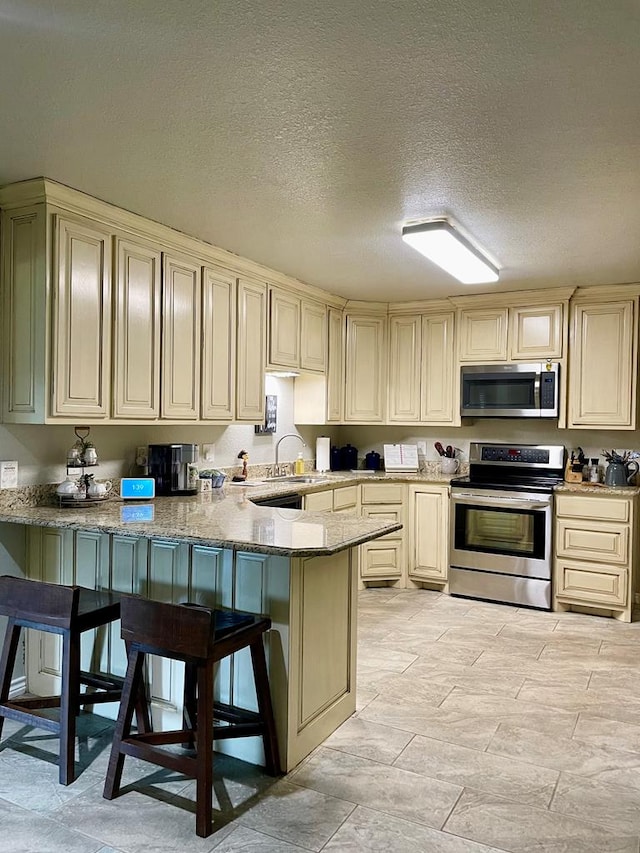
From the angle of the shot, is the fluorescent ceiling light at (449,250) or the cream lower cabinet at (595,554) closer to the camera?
the fluorescent ceiling light at (449,250)

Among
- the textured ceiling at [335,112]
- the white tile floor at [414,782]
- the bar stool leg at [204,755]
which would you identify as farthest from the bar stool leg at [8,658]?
the textured ceiling at [335,112]

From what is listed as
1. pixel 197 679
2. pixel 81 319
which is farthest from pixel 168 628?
pixel 81 319

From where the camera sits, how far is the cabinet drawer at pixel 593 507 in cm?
444

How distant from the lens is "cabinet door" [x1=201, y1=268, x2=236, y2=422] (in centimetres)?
382

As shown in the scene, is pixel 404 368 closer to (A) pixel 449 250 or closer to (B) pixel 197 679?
(A) pixel 449 250

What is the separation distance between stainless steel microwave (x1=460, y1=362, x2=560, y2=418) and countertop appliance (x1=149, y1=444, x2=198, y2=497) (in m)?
2.45

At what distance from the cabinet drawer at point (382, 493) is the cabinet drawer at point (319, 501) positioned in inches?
19.3

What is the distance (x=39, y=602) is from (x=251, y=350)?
224 centimetres

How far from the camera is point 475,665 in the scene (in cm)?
358

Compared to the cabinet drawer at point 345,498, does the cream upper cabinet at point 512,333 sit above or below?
above

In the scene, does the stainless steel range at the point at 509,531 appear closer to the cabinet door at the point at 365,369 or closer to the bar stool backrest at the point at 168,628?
the cabinet door at the point at 365,369

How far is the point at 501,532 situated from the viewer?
4.81 meters

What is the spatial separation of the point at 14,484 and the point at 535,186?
2.79 metres

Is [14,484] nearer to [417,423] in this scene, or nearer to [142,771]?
[142,771]
